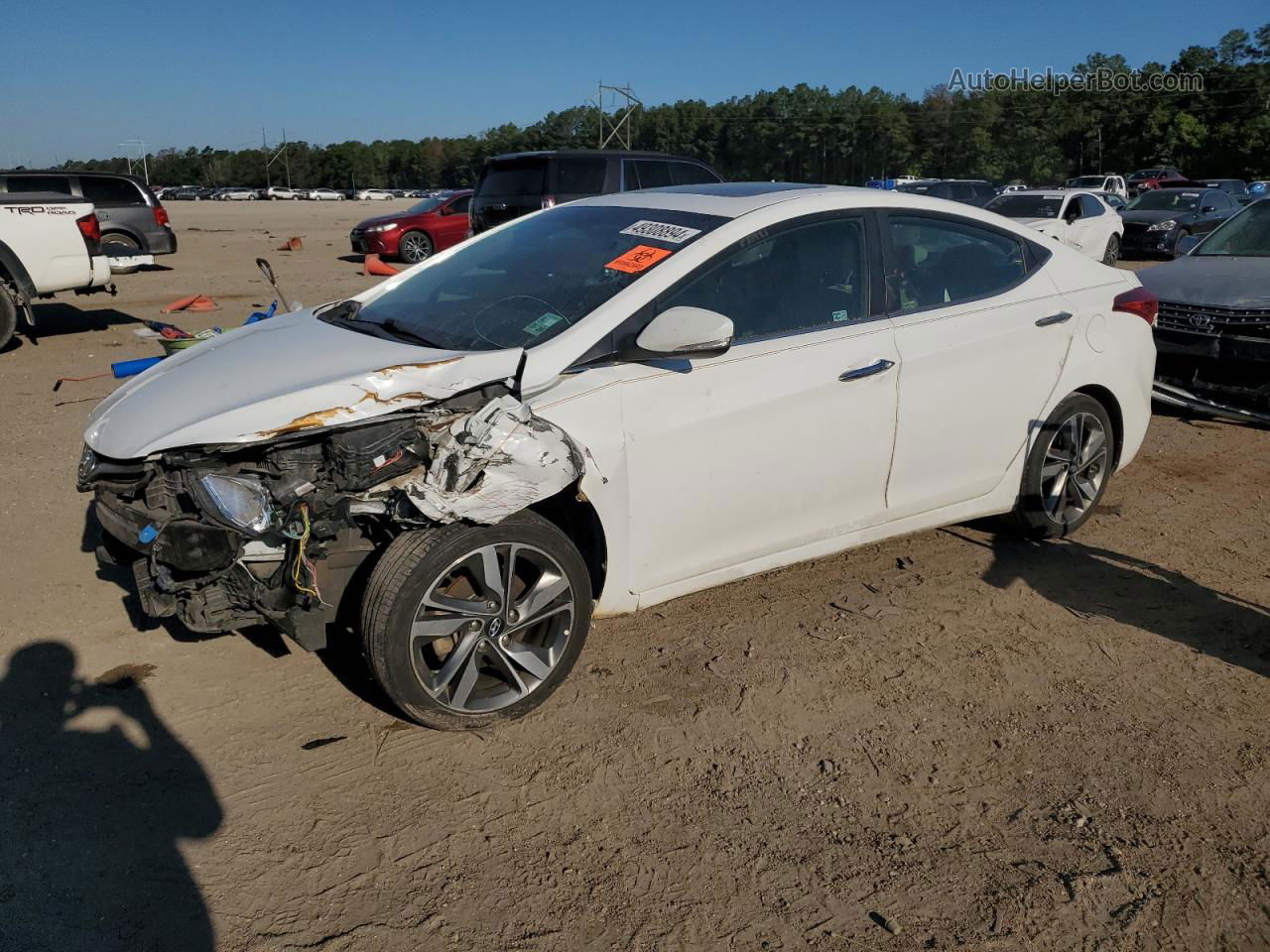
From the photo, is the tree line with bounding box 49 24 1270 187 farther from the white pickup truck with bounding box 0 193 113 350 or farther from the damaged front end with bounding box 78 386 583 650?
the damaged front end with bounding box 78 386 583 650

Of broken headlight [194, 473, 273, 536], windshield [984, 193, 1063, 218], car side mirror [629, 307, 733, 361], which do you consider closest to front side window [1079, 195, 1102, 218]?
windshield [984, 193, 1063, 218]

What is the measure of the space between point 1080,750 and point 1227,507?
123 inches

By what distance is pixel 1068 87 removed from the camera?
7419 centimetres

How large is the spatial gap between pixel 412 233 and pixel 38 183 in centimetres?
641

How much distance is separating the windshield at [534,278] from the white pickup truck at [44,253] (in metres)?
7.43

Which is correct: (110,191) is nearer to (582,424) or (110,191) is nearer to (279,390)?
(279,390)

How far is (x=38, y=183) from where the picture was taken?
16141 mm

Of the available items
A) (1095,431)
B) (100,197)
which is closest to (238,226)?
(100,197)

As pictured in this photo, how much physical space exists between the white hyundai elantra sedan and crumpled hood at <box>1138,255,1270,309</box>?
3387 mm

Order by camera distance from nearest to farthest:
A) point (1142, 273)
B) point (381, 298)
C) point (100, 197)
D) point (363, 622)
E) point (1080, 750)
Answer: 1. point (363, 622)
2. point (1080, 750)
3. point (381, 298)
4. point (1142, 273)
5. point (100, 197)

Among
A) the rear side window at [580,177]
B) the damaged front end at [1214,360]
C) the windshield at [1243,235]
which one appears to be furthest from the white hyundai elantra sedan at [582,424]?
the rear side window at [580,177]

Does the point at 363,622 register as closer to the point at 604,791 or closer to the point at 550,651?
the point at 550,651

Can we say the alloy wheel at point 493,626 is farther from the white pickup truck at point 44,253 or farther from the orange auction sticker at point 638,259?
the white pickup truck at point 44,253

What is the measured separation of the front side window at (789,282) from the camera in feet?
12.3
